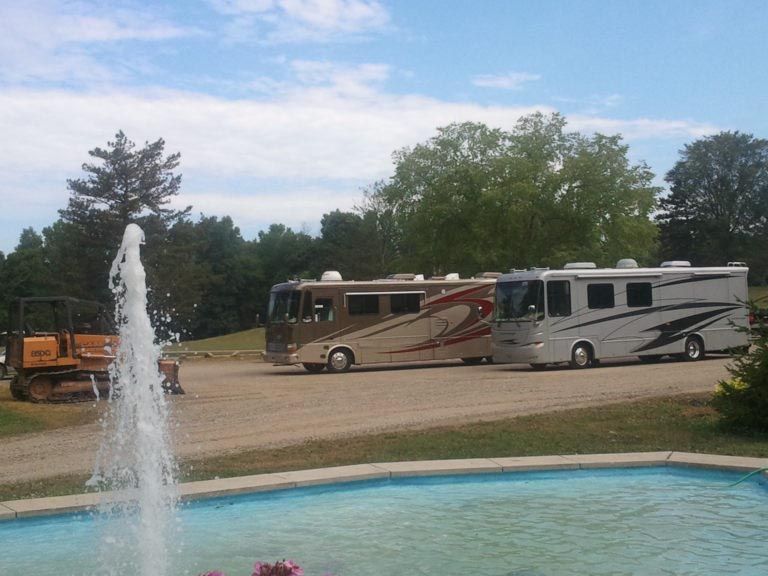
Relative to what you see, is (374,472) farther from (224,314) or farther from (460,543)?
(224,314)

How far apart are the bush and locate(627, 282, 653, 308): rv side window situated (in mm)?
14758

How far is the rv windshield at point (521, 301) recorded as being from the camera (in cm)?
2608

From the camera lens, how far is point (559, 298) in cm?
2630

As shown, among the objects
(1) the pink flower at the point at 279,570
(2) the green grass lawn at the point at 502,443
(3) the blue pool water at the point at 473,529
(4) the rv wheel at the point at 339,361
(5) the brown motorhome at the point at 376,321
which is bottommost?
(3) the blue pool water at the point at 473,529

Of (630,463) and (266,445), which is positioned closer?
(630,463)

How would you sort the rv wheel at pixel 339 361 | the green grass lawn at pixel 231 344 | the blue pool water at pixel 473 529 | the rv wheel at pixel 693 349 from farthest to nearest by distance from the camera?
the green grass lawn at pixel 231 344 → the rv wheel at pixel 693 349 → the rv wheel at pixel 339 361 → the blue pool water at pixel 473 529

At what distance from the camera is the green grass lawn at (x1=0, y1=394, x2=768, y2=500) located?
1116 centimetres

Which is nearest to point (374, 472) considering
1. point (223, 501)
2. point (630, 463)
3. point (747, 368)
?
point (223, 501)

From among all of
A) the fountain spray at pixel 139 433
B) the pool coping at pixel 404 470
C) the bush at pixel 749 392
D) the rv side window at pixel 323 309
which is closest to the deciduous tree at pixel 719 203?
the rv side window at pixel 323 309

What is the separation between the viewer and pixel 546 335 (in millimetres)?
26141

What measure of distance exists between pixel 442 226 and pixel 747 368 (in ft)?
116

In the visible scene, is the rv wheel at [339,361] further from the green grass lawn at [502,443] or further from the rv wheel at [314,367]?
the green grass lawn at [502,443]

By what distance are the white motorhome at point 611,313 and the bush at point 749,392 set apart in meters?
13.2

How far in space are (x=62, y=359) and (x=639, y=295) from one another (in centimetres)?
1727
